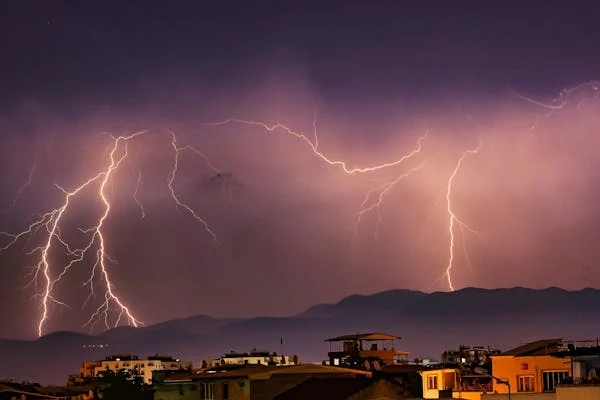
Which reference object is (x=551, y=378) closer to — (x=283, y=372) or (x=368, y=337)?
(x=283, y=372)

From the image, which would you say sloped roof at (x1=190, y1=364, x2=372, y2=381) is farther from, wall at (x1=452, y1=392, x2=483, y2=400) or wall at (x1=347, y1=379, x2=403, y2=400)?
wall at (x1=452, y1=392, x2=483, y2=400)

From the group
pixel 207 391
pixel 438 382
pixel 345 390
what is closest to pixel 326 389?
pixel 345 390

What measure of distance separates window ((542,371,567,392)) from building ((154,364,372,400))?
11363mm

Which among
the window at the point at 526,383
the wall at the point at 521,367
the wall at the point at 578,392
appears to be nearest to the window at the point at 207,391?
the wall at the point at 521,367

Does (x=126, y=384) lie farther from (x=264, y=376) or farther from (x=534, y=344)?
(x=534, y=344)

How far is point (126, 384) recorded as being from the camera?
73500 millimetres

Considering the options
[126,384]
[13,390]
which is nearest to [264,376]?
[13,390]

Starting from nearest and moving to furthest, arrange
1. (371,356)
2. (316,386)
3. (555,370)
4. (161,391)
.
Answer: (555,370), (316,386), (161,391), (371,356)

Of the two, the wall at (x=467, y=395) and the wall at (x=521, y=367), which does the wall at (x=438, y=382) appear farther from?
the wall at (x=521, y=367)

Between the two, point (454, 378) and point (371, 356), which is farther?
point (371, 356)

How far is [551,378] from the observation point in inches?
1470

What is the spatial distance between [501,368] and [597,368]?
23.2 feet

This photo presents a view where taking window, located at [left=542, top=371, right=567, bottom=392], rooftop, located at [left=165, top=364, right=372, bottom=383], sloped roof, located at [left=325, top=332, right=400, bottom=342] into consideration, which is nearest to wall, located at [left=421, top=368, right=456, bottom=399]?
window, located at [left=542, top=371, right=567, bottom=392]

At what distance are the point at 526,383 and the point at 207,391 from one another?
616 inches
